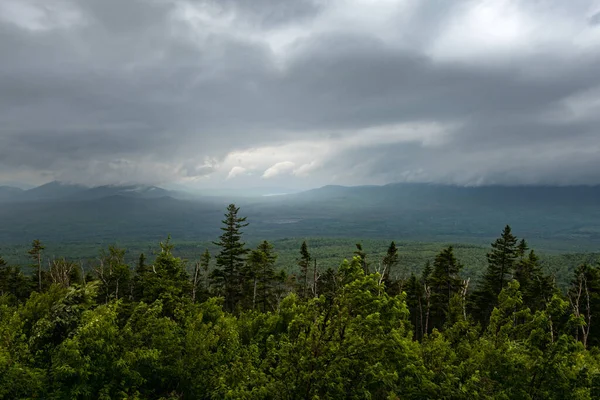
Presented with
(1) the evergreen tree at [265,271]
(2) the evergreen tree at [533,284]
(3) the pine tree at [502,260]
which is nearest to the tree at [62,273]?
(1) the evergreen tree at [265,271]

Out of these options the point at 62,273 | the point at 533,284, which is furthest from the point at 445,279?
the point at 62,273

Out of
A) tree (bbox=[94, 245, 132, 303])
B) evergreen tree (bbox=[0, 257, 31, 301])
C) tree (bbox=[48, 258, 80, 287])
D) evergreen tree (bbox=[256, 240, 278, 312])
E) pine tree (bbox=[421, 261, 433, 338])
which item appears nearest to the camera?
tree (bbox=[94, 245, 132, 303])

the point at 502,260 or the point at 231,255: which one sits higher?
the point at 231,255

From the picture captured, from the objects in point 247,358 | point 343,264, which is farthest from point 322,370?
point 247,358

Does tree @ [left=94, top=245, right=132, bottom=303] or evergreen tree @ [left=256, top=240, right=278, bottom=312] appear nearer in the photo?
tree @ [left=94, top=245, right=132, bottom=303]

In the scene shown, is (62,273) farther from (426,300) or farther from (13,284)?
(426,300)

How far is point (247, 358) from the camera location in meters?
12.7

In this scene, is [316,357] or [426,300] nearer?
[316,357]

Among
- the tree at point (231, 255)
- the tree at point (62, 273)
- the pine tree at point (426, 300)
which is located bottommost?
the pine tree at point (426, 300)

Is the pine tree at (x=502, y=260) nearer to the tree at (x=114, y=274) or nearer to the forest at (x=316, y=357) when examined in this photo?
the forest at (x=316, y=357)

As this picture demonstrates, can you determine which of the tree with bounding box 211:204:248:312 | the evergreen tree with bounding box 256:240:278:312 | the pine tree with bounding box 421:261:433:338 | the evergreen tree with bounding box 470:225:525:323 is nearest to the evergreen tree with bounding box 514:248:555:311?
the evergreen tree with bounding box 470:225:525:323

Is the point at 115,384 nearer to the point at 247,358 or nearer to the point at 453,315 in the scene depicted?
the point at 247,358

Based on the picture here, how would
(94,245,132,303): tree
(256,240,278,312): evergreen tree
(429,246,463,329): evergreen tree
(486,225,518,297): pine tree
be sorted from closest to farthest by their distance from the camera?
(94,245,132,303): tree, (486,225,518,297): pine tree, (256,240,278,312): evergreen tree, (429,246,463,329): evergreen tree

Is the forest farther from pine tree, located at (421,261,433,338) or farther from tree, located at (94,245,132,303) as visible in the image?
pine tree, located at (421,261,433,338)
